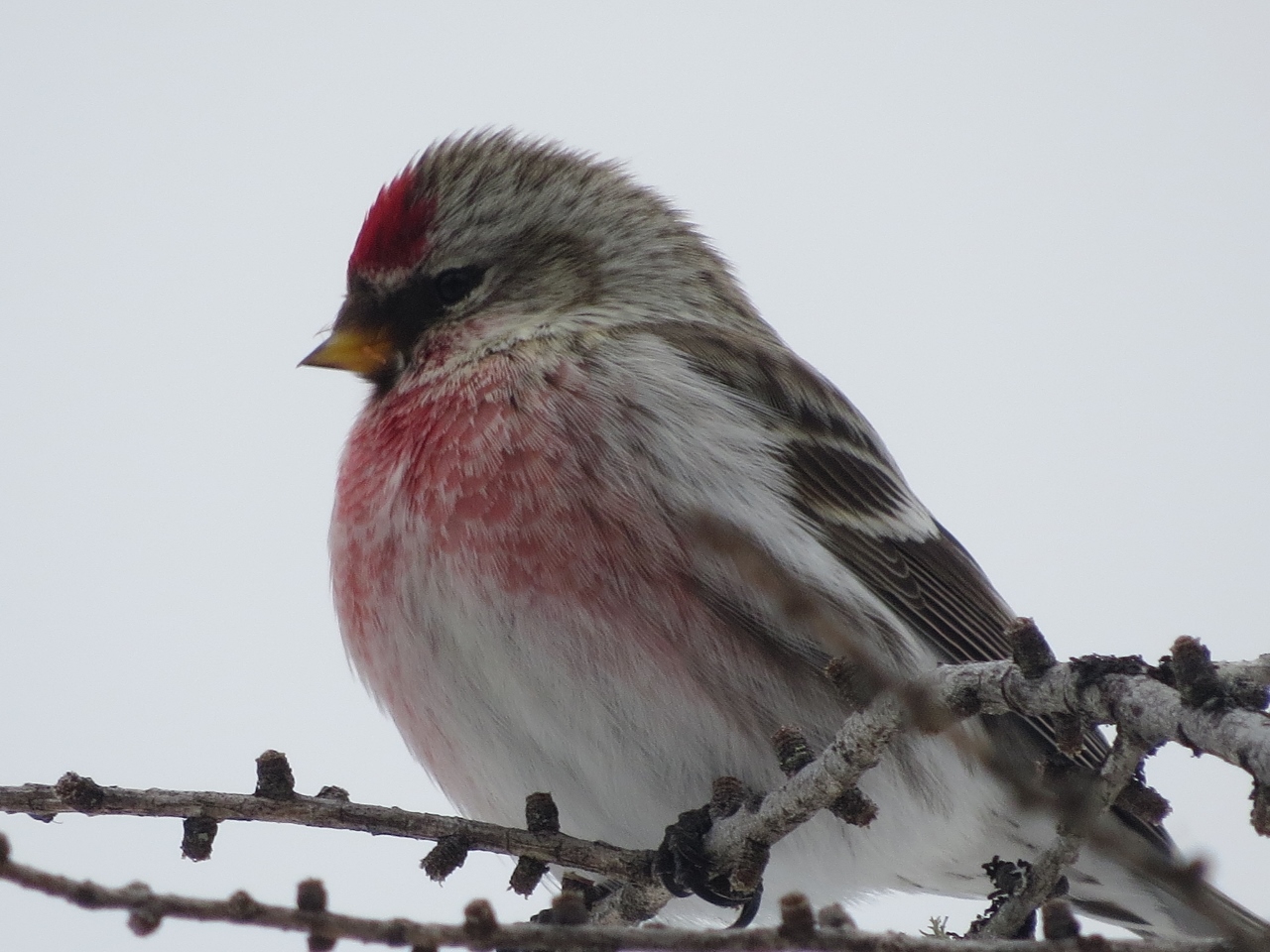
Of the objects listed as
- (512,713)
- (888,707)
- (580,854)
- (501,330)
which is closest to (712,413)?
(501,330)

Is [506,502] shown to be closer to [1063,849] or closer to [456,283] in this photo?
[456,283]

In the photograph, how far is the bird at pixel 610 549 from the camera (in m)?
3.19

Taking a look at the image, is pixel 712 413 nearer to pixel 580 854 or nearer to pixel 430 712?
pixel 430 712

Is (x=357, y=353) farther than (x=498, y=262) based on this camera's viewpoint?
No

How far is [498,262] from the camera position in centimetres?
418

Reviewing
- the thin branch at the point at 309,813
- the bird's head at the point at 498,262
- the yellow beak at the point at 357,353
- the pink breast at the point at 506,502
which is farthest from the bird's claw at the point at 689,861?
the yellow beak at the point at 357,353

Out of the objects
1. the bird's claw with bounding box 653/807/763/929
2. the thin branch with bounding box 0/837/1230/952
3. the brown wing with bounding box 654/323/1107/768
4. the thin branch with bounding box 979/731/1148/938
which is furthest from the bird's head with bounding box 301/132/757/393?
the thin branch with bounding box 0/837/1230/952

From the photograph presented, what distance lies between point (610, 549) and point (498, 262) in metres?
1.30

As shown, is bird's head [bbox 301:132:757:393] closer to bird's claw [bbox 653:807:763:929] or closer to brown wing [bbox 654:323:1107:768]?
brown wing [bbox 654:323:1107:768]

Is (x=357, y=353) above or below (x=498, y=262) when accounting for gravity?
below

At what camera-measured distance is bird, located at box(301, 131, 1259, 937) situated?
3191 mm

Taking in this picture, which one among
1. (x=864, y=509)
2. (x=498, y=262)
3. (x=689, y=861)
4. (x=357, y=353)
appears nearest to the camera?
(x=689, y=861)

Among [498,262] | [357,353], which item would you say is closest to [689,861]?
[357,353]

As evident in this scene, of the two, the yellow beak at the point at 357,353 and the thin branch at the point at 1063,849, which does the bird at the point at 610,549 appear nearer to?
the yellow beak at the point at 357,353
